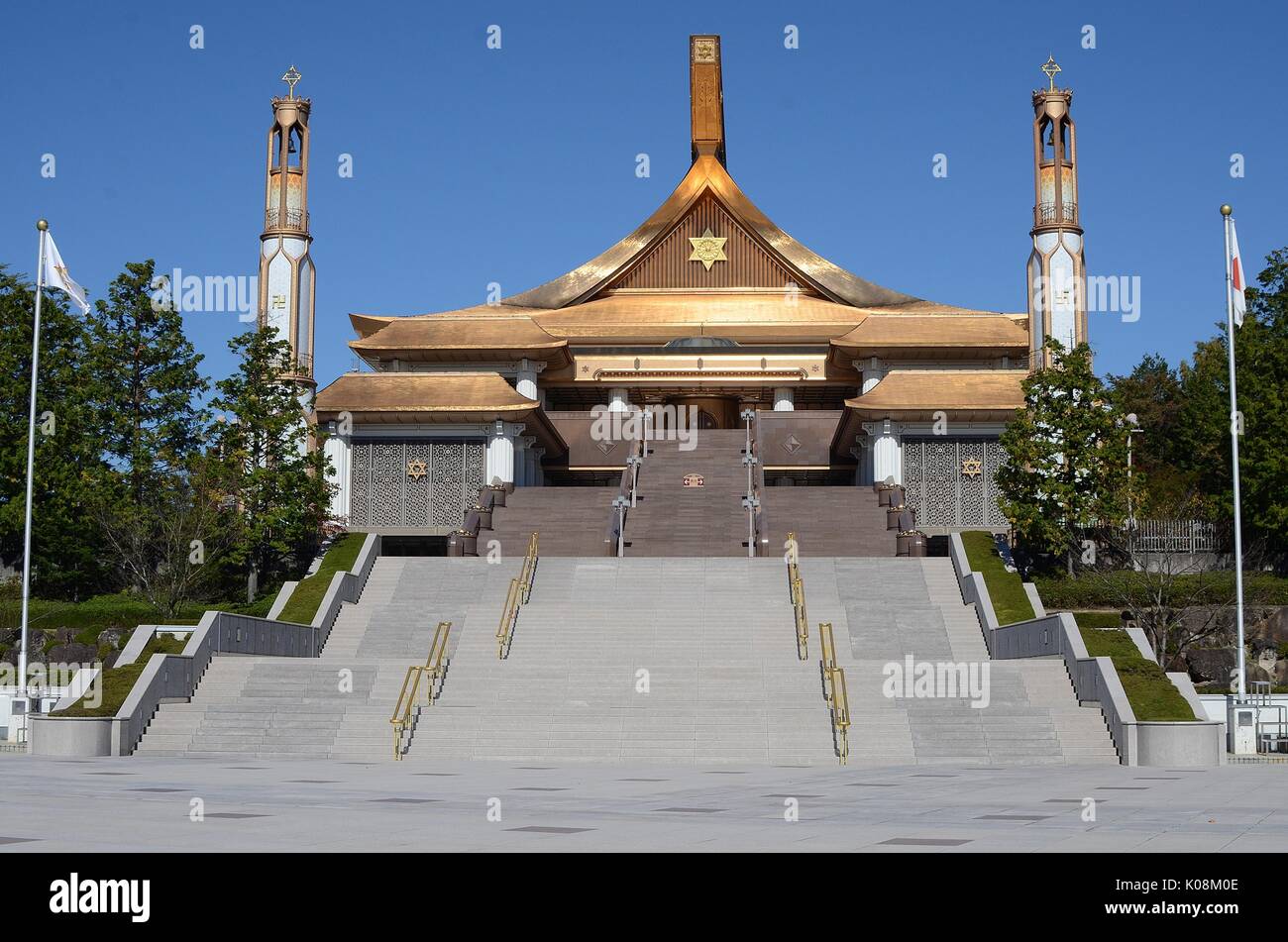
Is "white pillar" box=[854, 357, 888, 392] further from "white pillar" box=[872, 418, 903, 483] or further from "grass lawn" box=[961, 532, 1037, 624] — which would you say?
"grass lawn" box=[961, 532, 1037, 624]

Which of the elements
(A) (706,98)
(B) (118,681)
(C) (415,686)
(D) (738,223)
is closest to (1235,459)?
(C) (415,686)

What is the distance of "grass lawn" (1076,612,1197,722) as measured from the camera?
1872cm

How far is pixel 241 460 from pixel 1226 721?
65.2 ft

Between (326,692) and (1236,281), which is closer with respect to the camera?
(326,692)

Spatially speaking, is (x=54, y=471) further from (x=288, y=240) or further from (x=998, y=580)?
(x=998, y=580)

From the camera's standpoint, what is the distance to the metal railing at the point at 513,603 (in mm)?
23172

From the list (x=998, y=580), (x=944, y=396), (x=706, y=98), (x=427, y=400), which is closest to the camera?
(x=998, y=580)

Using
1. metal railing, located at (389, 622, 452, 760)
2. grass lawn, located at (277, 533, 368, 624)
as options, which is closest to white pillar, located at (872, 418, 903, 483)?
grass lawn, located at (277, 533, 368, 624)

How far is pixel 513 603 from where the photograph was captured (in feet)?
79.8

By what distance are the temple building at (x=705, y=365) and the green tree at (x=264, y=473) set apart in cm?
531

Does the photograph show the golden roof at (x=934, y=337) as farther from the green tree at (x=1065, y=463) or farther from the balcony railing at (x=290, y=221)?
the balcony railing at (x=290, y=221)

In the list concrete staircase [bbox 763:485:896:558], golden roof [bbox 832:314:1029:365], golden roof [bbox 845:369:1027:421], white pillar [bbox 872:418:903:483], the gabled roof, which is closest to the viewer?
concrete staircase [bbox 763:485:896:558]

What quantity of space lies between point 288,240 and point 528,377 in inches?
321
